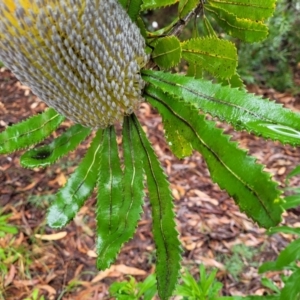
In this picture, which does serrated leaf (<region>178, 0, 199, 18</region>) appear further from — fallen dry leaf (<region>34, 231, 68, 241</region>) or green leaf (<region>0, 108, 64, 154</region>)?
fallen dry leaf (<region>34, 231, 68, 241</region>)

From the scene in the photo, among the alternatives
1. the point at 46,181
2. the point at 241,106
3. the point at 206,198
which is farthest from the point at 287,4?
the point at 241,106

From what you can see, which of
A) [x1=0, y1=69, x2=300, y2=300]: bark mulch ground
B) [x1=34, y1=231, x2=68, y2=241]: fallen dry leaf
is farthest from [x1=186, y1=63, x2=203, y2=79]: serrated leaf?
[x1=34, y1=231, x2=68, y2=241]: fallen dry leaf

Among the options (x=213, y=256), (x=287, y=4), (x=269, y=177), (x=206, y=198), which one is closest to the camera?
(x=269, y=177)

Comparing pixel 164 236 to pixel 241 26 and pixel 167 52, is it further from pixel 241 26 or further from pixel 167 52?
pixel 241 26

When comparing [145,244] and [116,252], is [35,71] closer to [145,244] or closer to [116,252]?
[116,252]

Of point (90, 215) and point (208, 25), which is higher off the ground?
point (208, 25)

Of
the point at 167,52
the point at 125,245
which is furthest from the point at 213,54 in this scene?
the point at 125,245

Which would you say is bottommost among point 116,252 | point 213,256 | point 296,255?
point 213,256
